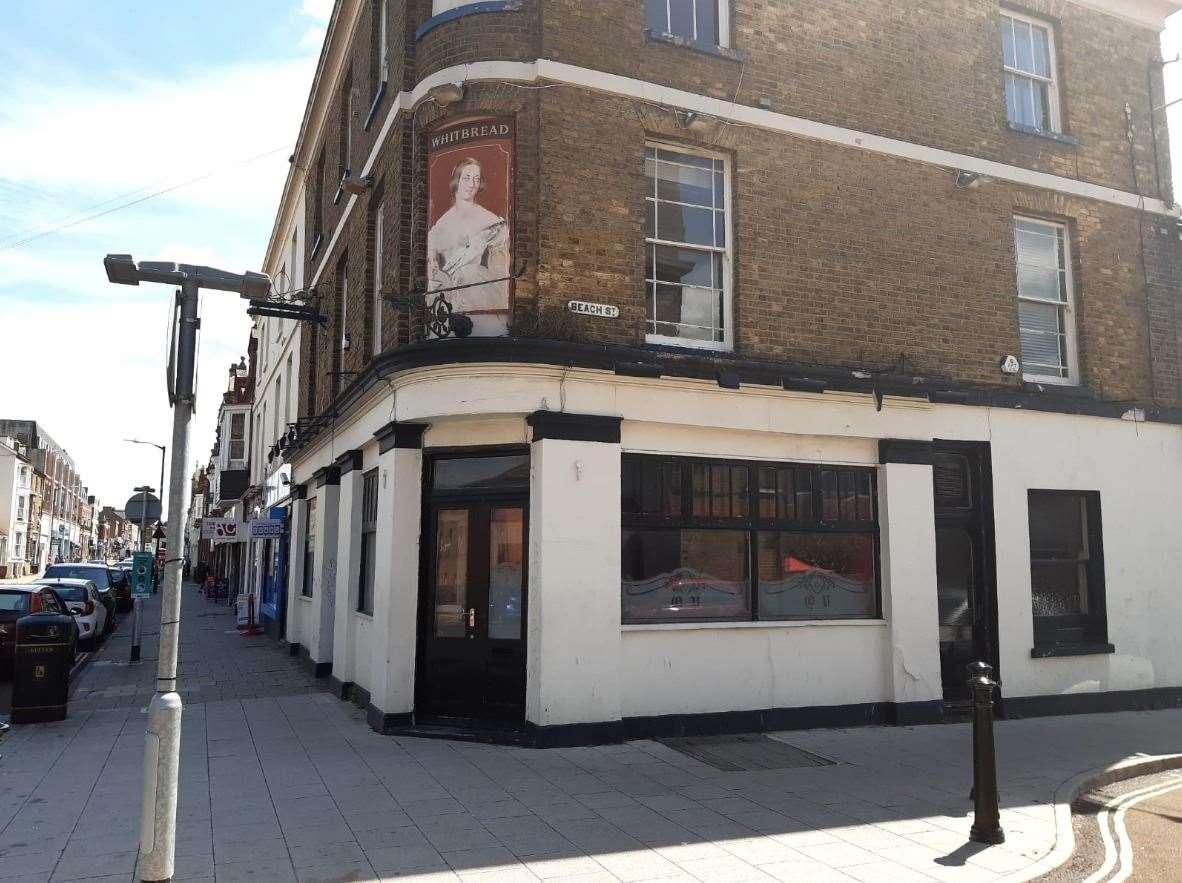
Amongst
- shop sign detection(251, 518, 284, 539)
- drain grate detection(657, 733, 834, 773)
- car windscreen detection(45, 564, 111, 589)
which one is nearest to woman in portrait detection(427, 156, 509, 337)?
drain grate detection(657, 733, 834, 773)

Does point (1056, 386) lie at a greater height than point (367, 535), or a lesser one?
greater

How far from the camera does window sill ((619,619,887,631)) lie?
9.26 m

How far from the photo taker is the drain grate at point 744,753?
8.23m

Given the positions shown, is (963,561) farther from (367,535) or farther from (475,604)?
(367,535)

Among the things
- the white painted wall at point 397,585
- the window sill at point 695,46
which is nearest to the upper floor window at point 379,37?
the window sill at point 695,46

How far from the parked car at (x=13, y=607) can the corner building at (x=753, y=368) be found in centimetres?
621

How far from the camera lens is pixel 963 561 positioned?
11.3 metres

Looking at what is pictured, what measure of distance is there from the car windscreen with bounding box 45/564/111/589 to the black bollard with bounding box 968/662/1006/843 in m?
24.2

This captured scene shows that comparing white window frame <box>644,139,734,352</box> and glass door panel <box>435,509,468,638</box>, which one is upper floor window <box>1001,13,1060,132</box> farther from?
glass door panel <box>435,509,468,638</box>

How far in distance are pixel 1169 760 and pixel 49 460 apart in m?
106

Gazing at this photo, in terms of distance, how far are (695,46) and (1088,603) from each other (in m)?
8.82

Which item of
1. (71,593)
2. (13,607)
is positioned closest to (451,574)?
(13,607)

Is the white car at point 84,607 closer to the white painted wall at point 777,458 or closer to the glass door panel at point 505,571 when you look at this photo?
the white painted wall at point 777,458

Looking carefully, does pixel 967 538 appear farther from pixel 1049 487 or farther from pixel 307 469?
pixel 307 469
